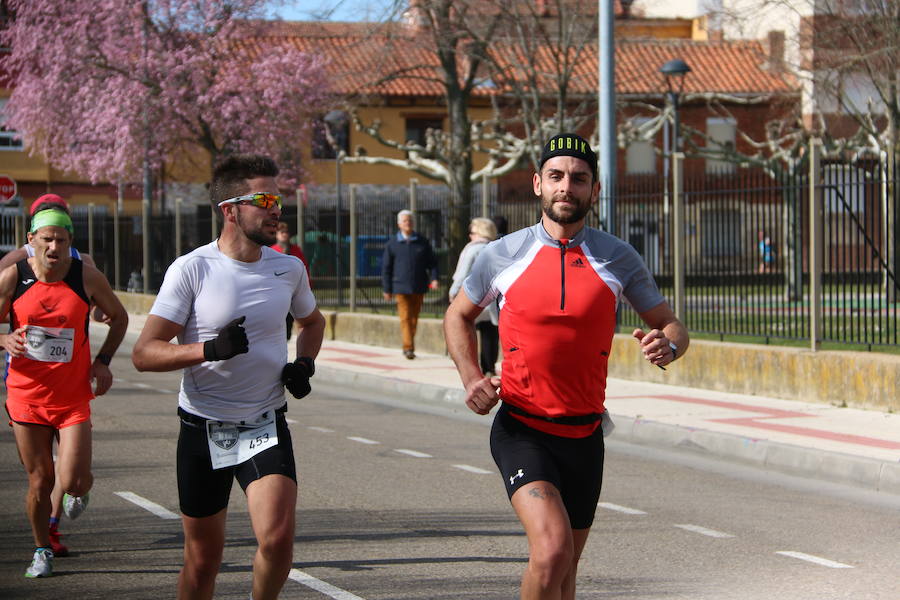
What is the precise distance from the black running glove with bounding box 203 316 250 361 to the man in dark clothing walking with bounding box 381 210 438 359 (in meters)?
13.6

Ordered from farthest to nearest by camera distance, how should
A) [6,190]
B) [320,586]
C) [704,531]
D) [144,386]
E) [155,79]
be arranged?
[155,79] < [6,190] < [144,386] < [704,531] < [320,586]

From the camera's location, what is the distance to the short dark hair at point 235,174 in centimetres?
527

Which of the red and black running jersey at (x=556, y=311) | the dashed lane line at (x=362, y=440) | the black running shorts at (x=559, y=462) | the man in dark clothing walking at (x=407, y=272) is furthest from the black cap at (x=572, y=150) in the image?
the man in dark clothing walking at (x=407, y=272)

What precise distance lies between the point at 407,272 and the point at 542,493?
13862 mm

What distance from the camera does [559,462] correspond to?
197 inches

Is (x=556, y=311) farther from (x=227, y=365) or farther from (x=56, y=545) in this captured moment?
(x=56, y=545)

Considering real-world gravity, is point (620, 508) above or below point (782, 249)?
below

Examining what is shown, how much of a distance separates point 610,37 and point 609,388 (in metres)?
4.53

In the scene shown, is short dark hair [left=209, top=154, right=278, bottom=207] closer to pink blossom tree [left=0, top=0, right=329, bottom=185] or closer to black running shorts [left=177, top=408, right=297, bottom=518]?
black running shorts [left=177, top=408, right=297, bottom=518]

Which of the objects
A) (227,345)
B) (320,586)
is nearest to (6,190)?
(320,586)

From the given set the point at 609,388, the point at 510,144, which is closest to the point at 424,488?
the point at 609,388

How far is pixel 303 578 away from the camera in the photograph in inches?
269

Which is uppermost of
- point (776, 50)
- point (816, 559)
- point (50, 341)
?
point (776, 50)

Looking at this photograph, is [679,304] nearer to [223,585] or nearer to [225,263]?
[223,585]
